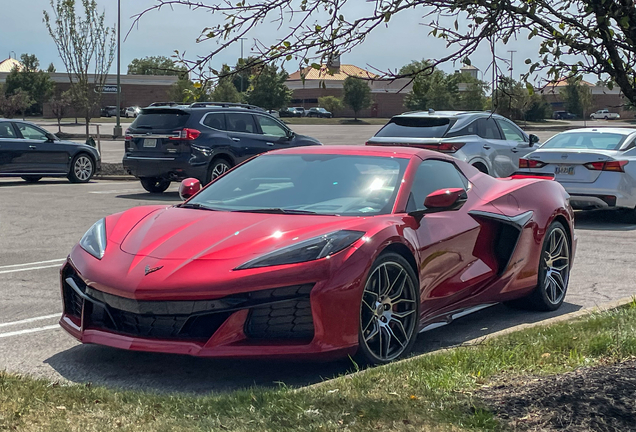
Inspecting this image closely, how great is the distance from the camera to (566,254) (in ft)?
23.9

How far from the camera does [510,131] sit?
17.0 m

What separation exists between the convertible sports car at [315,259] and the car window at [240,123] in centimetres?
1128

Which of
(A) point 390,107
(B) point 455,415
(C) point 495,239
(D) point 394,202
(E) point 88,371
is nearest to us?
(B) point 455,415

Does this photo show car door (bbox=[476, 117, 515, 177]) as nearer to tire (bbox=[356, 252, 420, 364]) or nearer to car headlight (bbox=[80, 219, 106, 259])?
tire (bbox=[356, 252, 420, 364])

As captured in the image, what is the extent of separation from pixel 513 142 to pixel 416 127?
2414 millimetres

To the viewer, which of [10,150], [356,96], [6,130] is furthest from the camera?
[356,96]

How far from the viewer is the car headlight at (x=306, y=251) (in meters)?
4.80

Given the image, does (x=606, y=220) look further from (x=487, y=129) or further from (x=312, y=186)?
(x=312, y=186)

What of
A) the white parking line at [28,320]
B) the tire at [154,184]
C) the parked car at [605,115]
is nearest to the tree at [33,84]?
the parked car at [605,115]

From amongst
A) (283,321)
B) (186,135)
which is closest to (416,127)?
(186,135)

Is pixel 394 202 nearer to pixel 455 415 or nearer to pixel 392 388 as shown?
pixel 392 388

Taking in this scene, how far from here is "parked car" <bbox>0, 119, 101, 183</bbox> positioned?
19328 mm

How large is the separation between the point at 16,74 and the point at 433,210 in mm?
89775

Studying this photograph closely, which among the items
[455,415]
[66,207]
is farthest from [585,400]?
[66,207]
